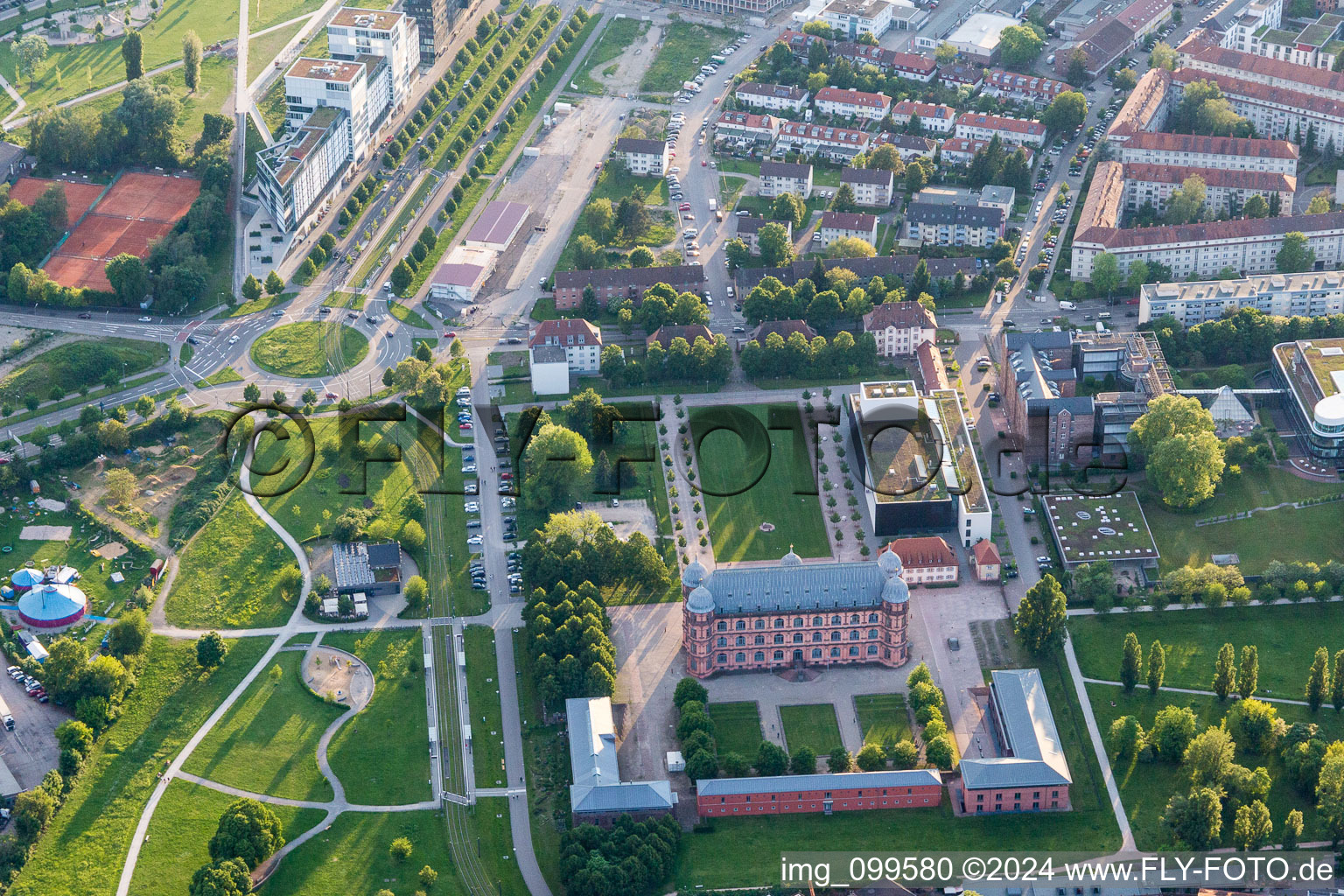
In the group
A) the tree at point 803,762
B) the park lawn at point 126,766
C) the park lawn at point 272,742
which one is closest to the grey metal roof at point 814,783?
the tree at point 803,762

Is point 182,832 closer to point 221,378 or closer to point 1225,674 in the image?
point 221,378

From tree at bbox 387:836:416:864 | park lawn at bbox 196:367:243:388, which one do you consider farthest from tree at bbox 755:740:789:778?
park lawn at bbox 196:367:243:388

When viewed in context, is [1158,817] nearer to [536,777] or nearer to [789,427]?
[536,777]

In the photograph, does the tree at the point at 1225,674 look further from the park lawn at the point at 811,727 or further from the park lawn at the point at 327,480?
the park lawn at the point at 327,480

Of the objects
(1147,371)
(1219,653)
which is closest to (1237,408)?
(1147,371)

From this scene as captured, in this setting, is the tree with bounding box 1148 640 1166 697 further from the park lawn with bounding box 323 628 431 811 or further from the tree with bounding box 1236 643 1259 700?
the park lawn with bounding box 323 628 431 811

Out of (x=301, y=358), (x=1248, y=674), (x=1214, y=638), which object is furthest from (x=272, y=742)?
(x=1214, y=638)
